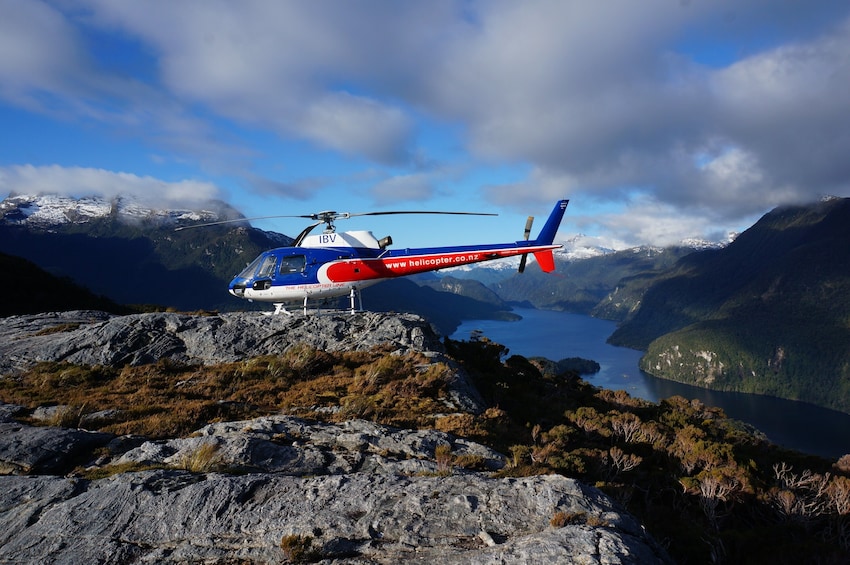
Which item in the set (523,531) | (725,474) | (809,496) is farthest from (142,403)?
(809,496)

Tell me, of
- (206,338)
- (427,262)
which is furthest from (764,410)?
(206,338)

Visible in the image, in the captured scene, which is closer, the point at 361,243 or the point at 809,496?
the point at 809,496

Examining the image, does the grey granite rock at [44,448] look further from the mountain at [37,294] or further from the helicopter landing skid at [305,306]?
the mountain at [37,294]

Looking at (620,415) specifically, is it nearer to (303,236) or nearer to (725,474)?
(725,474)

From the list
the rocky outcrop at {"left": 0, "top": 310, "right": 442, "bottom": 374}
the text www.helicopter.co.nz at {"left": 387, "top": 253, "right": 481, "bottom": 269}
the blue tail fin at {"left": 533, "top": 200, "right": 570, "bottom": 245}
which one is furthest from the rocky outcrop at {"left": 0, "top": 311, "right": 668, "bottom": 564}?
the blue tail fin at {"left": 533, "top": 200, "right": 570, "bottom": 245}

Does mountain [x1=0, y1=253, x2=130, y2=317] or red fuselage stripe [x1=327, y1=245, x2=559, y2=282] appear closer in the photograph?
red fuselage stripe [x1=327, y1=245, x2=559, y2=282]

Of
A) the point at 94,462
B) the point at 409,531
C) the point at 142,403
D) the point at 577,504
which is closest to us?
the point at 409,531

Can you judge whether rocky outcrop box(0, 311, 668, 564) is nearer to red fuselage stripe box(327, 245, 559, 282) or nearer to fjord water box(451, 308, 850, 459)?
red fuselage stripe box(327, 245, 559, 282)
